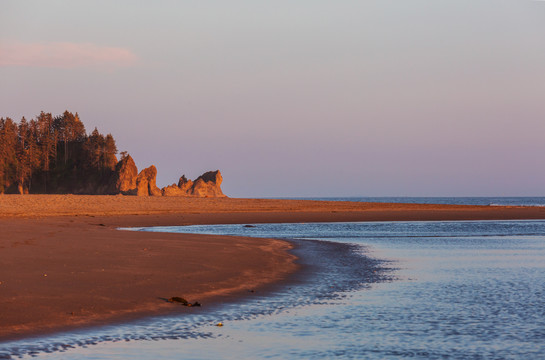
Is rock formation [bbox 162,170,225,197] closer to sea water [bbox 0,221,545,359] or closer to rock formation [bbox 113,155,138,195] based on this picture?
rock formation [bbox 113,155,138,195]

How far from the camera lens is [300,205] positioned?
92.1 metres

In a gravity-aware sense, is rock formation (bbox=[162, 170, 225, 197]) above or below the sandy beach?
above

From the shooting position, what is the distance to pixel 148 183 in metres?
130

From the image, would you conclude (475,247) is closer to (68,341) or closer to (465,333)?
(465,333)

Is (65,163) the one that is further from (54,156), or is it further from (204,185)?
(204,185)

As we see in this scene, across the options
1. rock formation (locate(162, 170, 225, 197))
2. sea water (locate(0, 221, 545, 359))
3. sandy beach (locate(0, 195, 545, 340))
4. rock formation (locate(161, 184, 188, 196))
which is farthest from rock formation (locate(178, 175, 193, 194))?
sea water (locate(0, 221, 545, 359))

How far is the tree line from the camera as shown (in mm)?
128750

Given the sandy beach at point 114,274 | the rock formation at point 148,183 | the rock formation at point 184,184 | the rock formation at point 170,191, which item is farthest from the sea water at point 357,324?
the rock formation at point 184,184

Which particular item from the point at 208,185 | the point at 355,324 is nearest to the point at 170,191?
the point at 208,185

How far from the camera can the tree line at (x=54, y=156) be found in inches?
5069

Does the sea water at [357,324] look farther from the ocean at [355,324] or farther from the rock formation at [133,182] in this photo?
the rock formation at [133,182]

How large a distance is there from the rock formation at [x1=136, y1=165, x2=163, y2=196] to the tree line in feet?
31.0

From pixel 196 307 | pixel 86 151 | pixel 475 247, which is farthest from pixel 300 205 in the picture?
pixel 196 307

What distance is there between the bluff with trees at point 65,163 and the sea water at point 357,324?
110 m
